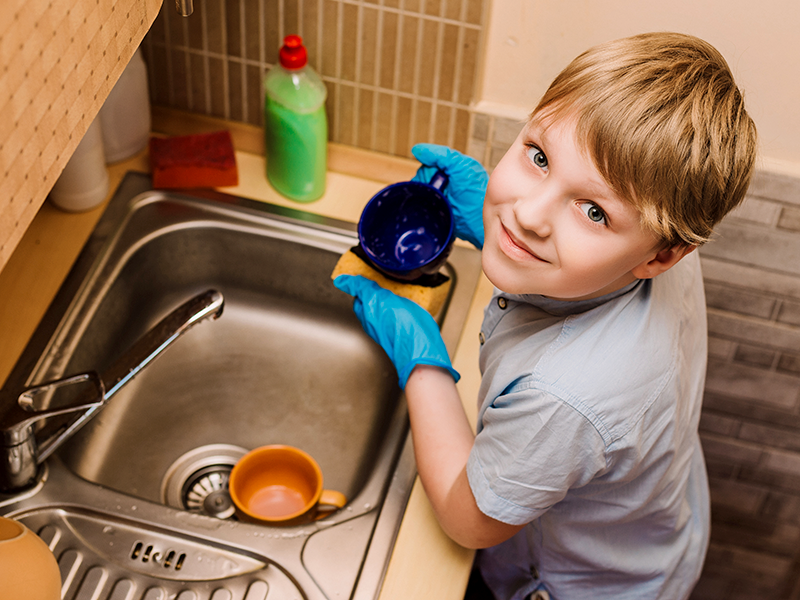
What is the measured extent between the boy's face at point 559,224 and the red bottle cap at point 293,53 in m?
0.52

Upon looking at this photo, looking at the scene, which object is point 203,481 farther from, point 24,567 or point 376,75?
point 376,75

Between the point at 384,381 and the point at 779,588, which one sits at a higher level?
the point at 384,381

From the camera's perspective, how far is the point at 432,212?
1.08 metres

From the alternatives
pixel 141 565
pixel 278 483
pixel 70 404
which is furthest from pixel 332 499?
pixel 70 404

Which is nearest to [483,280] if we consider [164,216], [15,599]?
[164,216]

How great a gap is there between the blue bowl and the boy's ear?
342 millimetres

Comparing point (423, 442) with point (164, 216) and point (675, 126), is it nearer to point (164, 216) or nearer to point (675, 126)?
point (675, 126)

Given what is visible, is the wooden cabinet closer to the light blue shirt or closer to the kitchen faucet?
the kitchen faucet

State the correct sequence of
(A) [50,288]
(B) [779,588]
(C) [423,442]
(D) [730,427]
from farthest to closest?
1. (B) [779,588]
2. (D) [730,427]
3. (A) [50,288]
4. (C) [423,442]

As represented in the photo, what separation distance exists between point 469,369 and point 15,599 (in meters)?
0.64

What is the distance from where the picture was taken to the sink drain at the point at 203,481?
112cm

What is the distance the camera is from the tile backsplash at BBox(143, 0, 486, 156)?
1.14m

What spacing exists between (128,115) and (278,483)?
66cm

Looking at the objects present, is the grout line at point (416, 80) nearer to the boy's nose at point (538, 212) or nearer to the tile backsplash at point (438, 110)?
the tile backsplash at point (438, 110)
